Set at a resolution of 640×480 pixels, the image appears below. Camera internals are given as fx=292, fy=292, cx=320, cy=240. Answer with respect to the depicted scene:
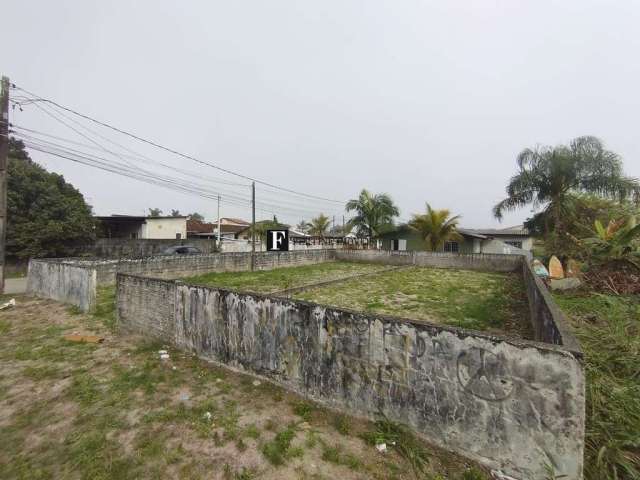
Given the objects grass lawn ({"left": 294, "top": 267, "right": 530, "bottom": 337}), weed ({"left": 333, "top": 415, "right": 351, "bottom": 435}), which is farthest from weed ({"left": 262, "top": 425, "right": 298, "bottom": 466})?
grass lawn ({"left": 294, "top": 267, "right": 530, "bottom": 337})

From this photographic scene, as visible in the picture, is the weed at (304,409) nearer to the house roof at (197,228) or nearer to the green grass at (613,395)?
the green grass at (613,395)

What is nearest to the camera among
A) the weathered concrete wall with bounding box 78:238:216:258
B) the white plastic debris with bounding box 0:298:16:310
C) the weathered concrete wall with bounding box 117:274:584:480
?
the weathered concrete wall with bounding box 117:274:584:480

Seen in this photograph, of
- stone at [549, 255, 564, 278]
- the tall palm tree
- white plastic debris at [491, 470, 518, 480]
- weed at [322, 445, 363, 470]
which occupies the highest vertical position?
the tall palm tree

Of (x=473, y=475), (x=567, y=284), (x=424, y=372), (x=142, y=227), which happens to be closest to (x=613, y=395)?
(x=473, y=475)

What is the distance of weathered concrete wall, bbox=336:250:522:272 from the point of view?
14.5 m

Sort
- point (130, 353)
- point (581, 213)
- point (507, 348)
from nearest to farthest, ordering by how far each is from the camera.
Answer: point (507, 348), point (130, 353), point (581, 213)

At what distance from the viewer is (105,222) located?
70.9 feet

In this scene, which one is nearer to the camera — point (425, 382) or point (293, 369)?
point (425, 382)

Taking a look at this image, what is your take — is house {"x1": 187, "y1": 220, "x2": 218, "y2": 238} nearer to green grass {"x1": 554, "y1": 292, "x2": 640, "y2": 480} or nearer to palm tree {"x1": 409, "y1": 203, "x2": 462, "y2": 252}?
palm tree {"x1": 409, "y1": 203, "x2": 462, "y2": 252}

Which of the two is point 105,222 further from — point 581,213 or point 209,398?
point 581,213

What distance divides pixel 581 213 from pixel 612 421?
46.5 ft

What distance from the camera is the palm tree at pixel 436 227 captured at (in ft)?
60.7

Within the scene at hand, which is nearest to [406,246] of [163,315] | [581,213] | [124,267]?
[581,213]

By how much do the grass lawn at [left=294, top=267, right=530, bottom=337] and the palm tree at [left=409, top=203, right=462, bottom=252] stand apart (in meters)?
7.40
